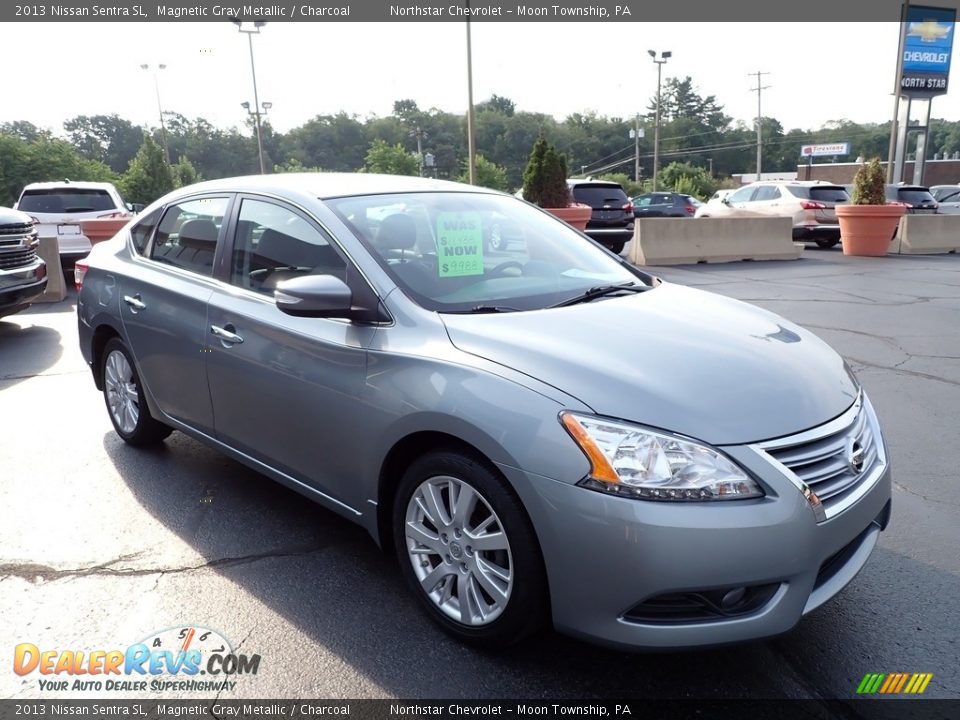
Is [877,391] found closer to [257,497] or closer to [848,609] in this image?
[848,609]

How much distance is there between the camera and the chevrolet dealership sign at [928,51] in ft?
90.4

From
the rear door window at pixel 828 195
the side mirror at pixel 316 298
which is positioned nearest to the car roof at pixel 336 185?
the side mirror at pixel 316 298

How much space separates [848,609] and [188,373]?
10.4 ft

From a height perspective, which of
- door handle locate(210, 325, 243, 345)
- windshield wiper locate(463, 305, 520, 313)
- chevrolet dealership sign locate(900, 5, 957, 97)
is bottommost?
door handle locate(210, 325, 243, 345)

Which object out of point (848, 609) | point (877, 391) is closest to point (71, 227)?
point (877, 391)

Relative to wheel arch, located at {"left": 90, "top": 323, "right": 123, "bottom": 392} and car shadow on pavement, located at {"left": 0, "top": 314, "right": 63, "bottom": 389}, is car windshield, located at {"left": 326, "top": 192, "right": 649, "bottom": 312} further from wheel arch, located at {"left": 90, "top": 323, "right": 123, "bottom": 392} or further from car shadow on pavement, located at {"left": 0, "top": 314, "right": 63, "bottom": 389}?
car shadow on pavement, located at {"left": 0, "top": 314, "right": 63, "bottom": 389}

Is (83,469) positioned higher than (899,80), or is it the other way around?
(899,80)

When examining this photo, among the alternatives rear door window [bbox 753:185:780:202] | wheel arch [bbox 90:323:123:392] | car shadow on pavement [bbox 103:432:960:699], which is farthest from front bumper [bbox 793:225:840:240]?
wheel arch [bbox 90:323:123:392]

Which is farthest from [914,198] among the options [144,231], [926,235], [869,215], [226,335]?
[226,335]

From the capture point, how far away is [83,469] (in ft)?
14.4

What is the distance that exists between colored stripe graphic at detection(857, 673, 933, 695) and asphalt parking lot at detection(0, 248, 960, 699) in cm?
3

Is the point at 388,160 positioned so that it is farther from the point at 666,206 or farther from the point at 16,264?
the point at 16,264

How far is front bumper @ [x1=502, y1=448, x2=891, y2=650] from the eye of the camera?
7.03 ft

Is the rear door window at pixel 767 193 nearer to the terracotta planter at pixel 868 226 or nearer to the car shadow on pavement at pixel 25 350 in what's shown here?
the terracotta planter at pixel 868 226
